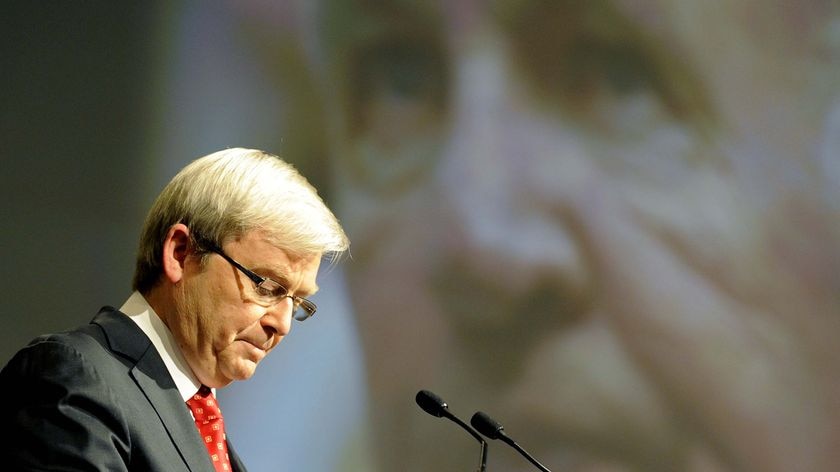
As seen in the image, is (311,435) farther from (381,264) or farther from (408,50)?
(408,50)

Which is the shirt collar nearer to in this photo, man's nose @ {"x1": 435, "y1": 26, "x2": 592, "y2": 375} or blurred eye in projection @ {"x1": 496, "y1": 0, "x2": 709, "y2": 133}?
man's nose @ {"x1": 435, "y1": 26, "x2": 592, "y2": 375}

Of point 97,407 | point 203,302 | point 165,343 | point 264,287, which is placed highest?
point 264,287

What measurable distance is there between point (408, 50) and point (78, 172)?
3.98ft

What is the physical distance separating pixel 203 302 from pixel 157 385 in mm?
198

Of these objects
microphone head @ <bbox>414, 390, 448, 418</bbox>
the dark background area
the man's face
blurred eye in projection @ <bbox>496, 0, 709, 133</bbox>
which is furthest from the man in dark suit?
blurred eye in projection @ <bbox>496, 0, 709, 133</bbox>

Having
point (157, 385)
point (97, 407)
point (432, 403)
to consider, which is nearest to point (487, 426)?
point (432, 403)

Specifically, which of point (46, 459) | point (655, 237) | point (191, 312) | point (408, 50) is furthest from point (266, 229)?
point (655, 237)

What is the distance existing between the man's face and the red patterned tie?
0.05 m

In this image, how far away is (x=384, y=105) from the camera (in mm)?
3633

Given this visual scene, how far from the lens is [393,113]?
Result: 3.63m

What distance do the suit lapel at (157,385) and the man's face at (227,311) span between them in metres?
0.09

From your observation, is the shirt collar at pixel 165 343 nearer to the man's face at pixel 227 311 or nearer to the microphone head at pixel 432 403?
the man's face at pixel 227 311

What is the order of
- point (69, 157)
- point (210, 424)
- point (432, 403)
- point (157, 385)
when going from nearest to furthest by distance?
point (157, 385) < point (210, 424) < point (432, 403) < point (69, 157)

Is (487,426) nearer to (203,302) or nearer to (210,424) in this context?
(210,424)
